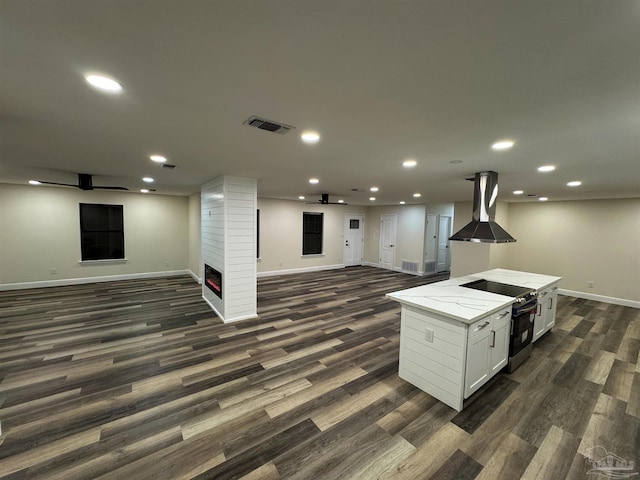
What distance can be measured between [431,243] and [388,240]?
1509 mm

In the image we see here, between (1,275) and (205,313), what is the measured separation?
530 centimetres

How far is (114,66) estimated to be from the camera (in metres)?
1.24

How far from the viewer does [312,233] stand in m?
9.19

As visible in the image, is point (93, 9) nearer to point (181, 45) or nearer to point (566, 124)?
point (181, 45)

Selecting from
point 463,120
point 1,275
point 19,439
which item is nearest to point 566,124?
point 463,120

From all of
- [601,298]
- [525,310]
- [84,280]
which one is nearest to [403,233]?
[601,298]

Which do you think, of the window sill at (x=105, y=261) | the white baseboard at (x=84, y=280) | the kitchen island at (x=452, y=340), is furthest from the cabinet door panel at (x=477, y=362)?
the window sill at (x=105, y=261)

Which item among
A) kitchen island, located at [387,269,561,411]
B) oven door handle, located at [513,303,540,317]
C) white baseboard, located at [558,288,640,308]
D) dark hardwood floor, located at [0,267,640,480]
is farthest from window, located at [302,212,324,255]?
white baseboard, located at [558,288,640,308]

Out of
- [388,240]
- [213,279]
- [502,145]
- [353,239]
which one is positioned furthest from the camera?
[353,239]

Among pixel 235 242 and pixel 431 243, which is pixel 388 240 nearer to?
pixel 431 243

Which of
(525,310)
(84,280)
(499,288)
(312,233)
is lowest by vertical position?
(84,280)

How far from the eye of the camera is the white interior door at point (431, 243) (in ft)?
29.1

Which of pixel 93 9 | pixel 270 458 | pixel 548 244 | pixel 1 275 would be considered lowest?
pixel 270 458

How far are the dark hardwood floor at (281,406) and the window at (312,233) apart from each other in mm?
4703
